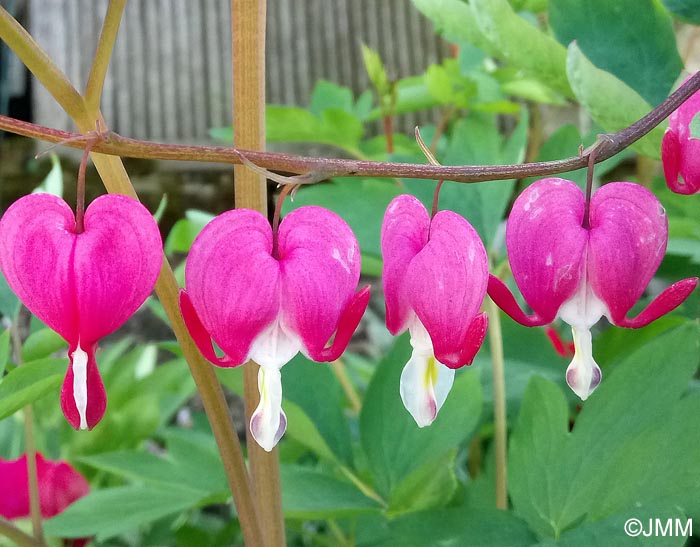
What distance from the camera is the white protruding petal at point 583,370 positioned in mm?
432

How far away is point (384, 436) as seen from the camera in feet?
2.44

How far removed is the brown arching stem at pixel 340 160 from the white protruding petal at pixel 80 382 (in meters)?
0.10

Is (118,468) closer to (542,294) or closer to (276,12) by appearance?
(542,294)

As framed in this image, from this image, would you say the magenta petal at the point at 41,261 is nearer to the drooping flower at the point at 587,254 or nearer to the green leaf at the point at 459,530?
the drooping flower at the point at 587,254

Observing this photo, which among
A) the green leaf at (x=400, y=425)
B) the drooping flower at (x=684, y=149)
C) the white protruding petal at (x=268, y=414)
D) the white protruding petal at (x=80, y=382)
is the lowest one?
the green leaf at (x=400, y=425)

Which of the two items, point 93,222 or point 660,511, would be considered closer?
point 93,222

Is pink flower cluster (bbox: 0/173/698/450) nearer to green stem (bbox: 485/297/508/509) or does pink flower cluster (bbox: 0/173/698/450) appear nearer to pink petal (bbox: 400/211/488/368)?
pink petal (bbox: 400/211/488/368)

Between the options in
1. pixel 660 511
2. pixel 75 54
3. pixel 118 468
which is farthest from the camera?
pixel 75 54

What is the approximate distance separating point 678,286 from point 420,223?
0.14 m

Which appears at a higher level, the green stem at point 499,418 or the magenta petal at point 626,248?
the magenta petal at point 626,248

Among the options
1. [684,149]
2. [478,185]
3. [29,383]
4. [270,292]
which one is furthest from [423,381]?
[478,185]

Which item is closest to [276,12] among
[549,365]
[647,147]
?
[549,365]

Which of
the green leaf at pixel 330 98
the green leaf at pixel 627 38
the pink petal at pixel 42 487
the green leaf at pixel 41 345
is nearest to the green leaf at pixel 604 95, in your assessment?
the green leaf at pixel 627 38

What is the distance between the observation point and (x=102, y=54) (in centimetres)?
48
